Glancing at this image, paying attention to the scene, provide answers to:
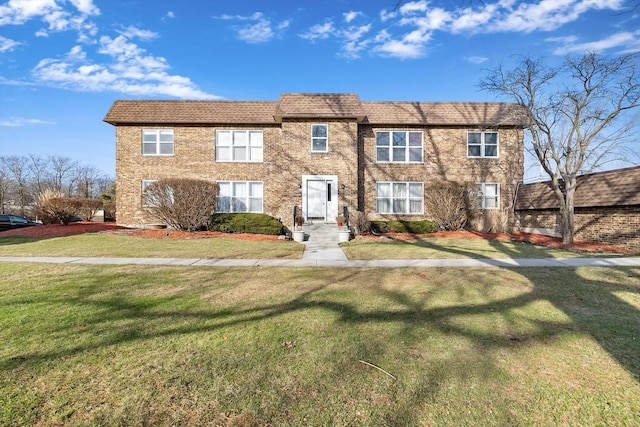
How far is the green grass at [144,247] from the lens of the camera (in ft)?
31.9

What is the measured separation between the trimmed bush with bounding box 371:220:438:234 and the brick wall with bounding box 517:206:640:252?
5437mm

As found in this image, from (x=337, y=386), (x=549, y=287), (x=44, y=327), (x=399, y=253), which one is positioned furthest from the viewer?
(x=399, y=253)

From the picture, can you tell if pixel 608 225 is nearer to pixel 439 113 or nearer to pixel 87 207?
pixel 439 113

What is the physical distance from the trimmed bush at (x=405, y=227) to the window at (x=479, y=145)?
532cm

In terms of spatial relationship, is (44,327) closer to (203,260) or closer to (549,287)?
(203,260)

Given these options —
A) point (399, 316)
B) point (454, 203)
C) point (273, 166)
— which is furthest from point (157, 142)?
point (399, 316)

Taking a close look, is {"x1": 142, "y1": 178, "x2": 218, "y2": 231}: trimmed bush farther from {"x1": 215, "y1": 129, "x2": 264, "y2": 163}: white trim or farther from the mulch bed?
{"x1": 215, "y1": 129, "x2": 264, "y2": 163}: white trim

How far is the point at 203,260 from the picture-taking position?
29.4ft

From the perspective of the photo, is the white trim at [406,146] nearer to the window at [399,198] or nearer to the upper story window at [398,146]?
the upper story window at [398,146]

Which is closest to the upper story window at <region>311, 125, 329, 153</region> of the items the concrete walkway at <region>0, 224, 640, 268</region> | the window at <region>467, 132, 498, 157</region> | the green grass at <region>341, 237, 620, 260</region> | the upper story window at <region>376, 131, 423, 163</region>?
the upper story window at <region>376, 131, 423, 163</region>

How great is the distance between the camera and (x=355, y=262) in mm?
8953

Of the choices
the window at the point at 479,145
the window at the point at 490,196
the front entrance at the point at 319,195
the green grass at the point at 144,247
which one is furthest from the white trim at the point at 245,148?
the window at the point at 490,196

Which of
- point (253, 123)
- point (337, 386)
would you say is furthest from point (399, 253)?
point (253, 123)

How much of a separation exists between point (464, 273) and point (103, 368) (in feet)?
22.1
